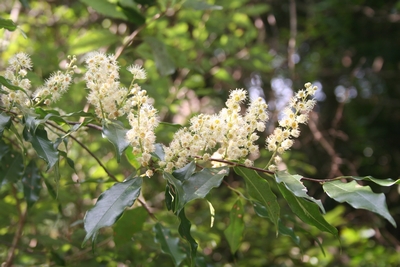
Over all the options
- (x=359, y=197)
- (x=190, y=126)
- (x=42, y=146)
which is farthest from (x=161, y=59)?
(x=359, y=197)

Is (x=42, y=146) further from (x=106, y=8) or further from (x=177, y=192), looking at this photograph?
(x=106, y=8)

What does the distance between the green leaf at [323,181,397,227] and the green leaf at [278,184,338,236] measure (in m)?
0.06

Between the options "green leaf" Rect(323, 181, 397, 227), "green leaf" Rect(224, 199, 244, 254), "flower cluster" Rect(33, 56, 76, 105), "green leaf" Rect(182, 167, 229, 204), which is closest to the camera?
"green leaf" Rect(323, 181, 397, 227)

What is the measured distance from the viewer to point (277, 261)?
9.52ft

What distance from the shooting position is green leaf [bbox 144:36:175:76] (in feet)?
6.19

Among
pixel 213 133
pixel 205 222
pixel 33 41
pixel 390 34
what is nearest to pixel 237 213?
→ pixel 213 133

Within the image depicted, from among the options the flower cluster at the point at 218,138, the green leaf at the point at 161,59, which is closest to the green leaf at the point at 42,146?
the flower cluster at the point at 218,138

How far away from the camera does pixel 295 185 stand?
3.08 ft

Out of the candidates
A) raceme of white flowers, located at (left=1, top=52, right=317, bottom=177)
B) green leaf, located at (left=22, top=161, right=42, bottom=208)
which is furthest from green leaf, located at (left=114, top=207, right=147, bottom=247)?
raceme of white flowers, located at (left=1, top=52, right=317, bottom=177)

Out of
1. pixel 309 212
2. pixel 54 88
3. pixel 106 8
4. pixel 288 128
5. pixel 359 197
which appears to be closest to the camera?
pixel 359 197

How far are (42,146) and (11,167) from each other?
50 cm

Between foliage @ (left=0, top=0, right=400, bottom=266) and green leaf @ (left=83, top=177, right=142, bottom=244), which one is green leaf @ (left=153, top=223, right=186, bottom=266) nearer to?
foliage @ (left=0, top=0, right=400, bottom=266)

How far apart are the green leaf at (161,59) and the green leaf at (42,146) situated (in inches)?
34.3

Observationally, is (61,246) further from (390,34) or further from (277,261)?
(390,34)
